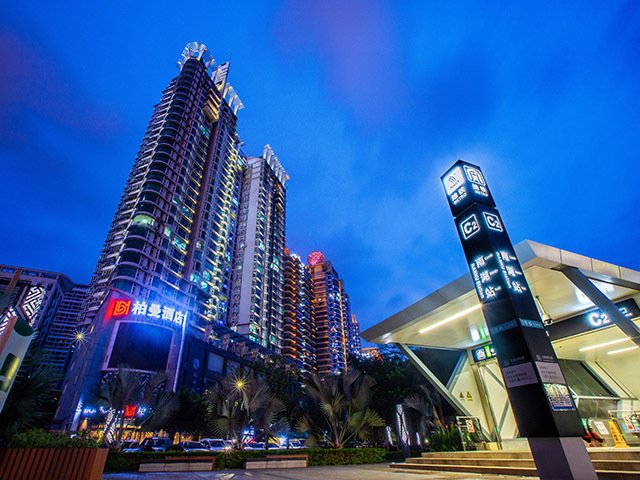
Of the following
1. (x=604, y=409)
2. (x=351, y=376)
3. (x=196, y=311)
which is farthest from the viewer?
(x=196, y=311)

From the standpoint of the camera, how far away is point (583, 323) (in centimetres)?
1320

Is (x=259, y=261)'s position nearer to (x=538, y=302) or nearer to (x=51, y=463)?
(x=538, y=302)

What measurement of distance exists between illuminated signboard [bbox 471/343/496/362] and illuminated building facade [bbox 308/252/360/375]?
110 metres

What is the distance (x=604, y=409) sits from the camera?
1498 centimetres

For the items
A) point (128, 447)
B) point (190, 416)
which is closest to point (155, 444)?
point (128, 447)

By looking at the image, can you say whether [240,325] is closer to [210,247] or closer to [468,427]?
[210,247]

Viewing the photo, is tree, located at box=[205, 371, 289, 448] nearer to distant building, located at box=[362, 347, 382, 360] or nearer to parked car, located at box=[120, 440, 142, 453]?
parked car, located at box=[120, 440, 142, 453]

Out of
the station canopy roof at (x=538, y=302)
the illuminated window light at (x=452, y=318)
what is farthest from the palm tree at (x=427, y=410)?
the illuminated window light at (x=452, y=318)

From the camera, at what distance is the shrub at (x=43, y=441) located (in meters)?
6.90

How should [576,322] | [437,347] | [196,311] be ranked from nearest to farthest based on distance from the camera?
1. [576,322]
2. [437,347]
3. [196,311]

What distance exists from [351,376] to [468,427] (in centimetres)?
616

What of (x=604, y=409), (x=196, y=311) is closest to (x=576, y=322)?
(x=604, y=409)

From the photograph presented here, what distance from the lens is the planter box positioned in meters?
6.68

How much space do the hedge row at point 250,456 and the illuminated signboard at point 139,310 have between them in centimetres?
3343
